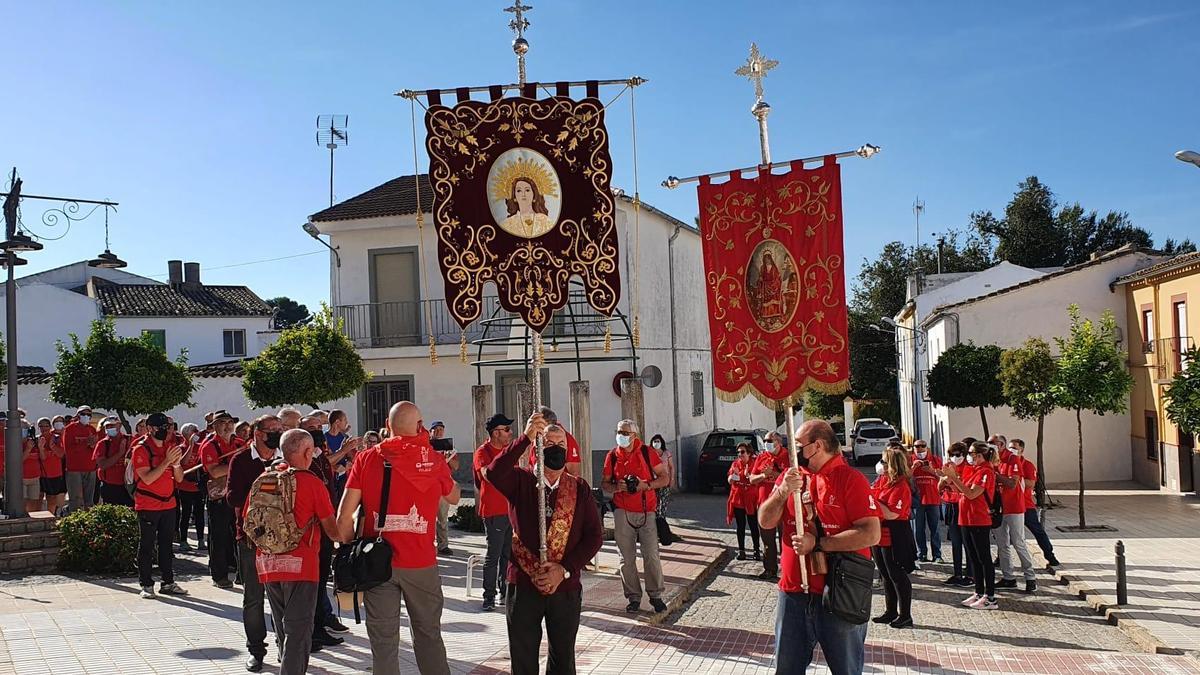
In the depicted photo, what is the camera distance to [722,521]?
20172mm

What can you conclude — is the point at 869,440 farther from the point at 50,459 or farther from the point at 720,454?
the point at 50,459

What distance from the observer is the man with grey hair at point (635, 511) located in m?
10.4

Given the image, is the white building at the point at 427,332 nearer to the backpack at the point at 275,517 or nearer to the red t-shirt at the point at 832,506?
the backpack at the point at 275,517

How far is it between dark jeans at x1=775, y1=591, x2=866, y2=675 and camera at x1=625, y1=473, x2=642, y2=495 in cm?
433

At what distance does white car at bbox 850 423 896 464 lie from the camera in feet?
117

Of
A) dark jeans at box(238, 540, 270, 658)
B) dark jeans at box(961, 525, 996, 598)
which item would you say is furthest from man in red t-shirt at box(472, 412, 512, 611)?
dark jeans at box(961, 525, 996, 598)

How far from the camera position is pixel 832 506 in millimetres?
6105

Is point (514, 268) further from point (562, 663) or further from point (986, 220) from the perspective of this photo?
point (986, 220)

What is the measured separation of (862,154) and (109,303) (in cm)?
4196

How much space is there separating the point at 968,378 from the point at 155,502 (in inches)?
833

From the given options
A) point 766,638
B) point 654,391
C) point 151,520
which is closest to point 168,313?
point 654,391

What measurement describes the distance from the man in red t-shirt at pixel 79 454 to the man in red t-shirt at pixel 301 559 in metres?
10.6

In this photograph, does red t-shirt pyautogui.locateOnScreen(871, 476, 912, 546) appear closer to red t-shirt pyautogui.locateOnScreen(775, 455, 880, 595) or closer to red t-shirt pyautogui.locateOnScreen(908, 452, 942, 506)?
red t-shirt pyautogui.locateOnScreen(908, 452, 942, 506)

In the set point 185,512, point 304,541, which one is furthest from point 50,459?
point 304,541
